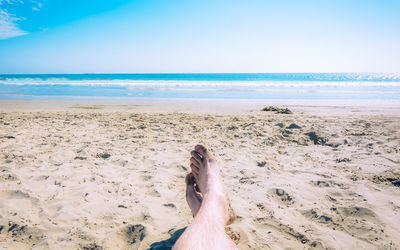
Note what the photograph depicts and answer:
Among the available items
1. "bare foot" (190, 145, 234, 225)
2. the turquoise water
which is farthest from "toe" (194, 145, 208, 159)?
the turquoise water

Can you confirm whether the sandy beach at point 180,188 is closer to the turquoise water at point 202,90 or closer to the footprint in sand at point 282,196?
the footprint in sand at point 282,196

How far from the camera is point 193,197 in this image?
1.82 metres

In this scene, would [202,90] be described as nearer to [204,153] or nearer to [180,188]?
[204,153]

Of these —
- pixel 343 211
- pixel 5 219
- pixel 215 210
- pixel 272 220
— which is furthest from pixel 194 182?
pixel 5 219

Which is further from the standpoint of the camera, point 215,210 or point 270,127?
point 270,127

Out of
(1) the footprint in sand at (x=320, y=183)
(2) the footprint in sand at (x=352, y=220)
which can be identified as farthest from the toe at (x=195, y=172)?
(1) the footprint in sand at (x=320, y=183)

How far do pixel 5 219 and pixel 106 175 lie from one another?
0.87 meters

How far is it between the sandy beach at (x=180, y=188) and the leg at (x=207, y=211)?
178 mm

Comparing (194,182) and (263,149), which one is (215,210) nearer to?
(194,182)

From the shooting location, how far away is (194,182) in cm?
204

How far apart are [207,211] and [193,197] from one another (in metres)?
Result: 0.37

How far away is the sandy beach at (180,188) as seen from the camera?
1.49 m

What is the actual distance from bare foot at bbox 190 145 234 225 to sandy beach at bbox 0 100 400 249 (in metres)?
0.16

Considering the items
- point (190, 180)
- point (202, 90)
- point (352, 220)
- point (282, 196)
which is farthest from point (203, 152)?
point (202, 90)
